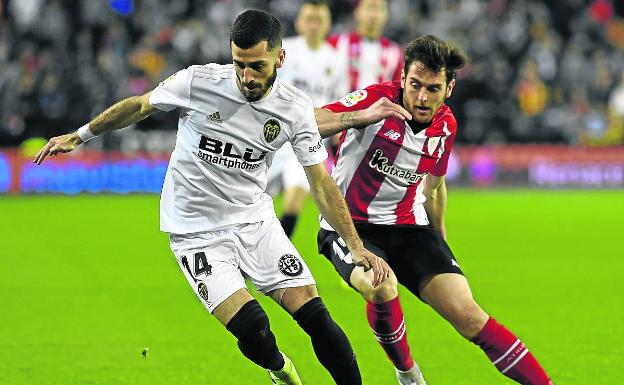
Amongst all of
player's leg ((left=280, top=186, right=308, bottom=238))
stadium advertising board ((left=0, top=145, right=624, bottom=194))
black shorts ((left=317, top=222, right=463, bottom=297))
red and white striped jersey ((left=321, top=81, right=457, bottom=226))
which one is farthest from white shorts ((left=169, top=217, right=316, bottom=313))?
stadium advertising board ((left=0, top=145, right=624, bottom=194))

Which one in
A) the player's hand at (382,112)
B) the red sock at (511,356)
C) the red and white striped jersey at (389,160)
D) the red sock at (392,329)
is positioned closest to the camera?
the red sock at (511,356)

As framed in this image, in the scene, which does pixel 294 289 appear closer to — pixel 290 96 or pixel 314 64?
pixel 290 96

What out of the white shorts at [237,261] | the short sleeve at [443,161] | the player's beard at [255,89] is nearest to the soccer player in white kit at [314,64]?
the short sleeve at [443,161]

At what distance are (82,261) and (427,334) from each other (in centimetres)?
483

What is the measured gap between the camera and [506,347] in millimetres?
5215

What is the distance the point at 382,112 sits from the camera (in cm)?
549

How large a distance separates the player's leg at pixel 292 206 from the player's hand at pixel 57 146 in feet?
13.8

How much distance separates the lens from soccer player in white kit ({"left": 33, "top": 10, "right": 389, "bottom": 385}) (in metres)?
5.01

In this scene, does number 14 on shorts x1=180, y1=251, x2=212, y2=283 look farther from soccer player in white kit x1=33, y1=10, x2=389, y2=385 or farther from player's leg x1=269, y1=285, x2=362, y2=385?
player's leg x1=269, y1=285, x2=362, y2=385

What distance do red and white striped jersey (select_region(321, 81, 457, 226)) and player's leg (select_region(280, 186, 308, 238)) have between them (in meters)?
3.25

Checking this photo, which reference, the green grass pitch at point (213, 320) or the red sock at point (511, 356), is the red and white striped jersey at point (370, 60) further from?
the red sock at point (511, 356)

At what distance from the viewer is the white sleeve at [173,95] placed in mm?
5086

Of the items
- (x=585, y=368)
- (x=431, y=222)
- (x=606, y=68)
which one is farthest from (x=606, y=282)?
(x=606, y=68)

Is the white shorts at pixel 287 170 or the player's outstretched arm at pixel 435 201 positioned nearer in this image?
the player's outstretched arm at pixel 435 201
